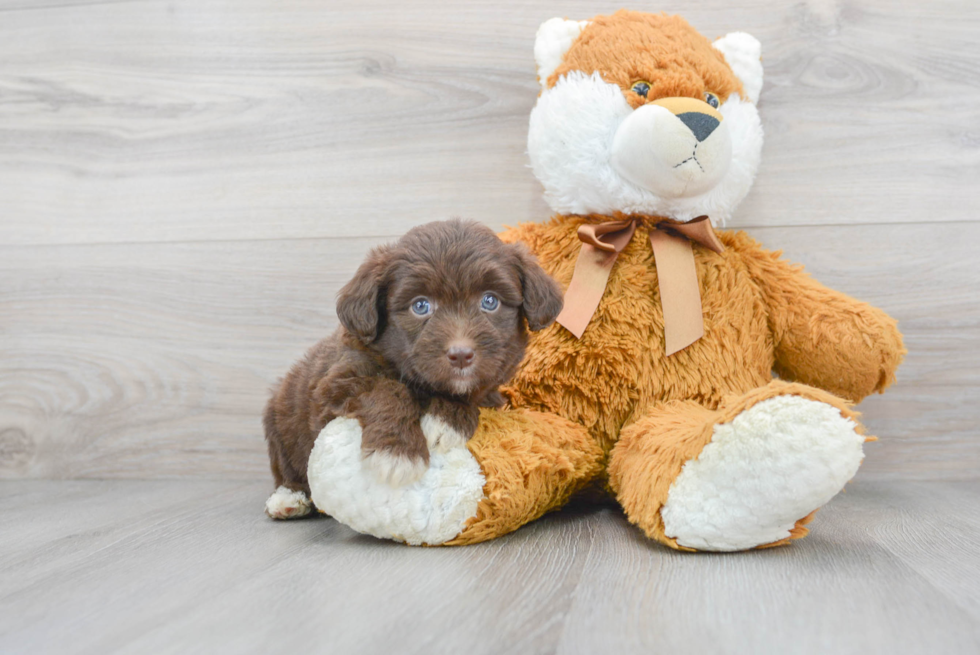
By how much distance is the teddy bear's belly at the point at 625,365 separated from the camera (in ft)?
3.88

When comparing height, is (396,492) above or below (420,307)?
below

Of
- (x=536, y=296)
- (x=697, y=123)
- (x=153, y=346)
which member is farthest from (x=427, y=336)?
(x=153, y=346)

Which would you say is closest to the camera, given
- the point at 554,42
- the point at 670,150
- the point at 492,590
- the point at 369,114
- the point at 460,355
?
the point at 492,590

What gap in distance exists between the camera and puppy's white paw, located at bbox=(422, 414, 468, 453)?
0.97 meters

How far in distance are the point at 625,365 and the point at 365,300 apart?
450 mm

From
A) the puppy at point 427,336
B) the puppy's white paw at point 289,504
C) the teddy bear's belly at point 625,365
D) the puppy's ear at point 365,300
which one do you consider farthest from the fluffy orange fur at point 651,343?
the puppy's white paw at point 289,504

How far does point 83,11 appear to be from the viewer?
66.4 inches

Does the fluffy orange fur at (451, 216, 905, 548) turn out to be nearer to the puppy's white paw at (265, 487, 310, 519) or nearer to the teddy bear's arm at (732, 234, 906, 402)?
the teddy bear's arm at (732, 234, 906, 402)

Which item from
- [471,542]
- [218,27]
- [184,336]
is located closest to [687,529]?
[471,542]

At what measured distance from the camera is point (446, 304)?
96 centimetres

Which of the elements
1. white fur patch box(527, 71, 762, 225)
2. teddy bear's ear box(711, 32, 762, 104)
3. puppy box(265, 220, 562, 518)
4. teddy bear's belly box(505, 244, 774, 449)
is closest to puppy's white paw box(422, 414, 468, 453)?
puppy box(265, 220, 562, 518)

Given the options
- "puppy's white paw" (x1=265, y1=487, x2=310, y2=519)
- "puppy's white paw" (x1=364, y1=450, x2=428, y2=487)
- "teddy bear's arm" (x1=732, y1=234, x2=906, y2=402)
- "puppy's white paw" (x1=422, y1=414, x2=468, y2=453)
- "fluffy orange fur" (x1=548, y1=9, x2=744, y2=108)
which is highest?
"fluffy orange fur" (x1=548, y1=9, x2=744, y2=108)

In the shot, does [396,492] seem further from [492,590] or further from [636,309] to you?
[636,309]

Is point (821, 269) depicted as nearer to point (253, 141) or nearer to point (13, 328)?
point (253, 141)
